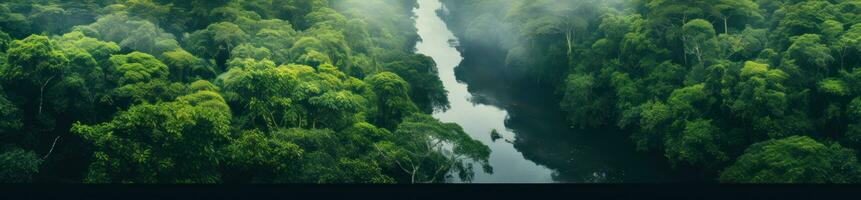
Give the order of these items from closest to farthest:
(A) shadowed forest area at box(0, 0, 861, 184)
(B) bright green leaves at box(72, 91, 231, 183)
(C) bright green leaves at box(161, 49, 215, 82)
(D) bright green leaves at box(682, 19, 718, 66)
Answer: (B) bright green leaves at box(72, 91, 231, 183) → (A) shadowed forest area at box(0, 0, 861, 184) → (C) bright green leaves at box(161, 49, 215, 82) → (D) bright green leaves at box(682, 19, 718, 66)

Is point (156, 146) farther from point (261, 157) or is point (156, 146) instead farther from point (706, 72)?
point (706, 72)

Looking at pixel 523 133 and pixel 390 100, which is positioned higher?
pixel 390 100

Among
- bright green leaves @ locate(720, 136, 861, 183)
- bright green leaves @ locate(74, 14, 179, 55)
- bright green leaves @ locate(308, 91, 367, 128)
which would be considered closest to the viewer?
bright green leaves @ locate(720, 136, 861, 183)

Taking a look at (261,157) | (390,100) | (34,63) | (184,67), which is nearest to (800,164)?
(390,100)

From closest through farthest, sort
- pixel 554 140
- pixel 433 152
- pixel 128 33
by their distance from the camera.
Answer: pixel 433 152 → pixel 554 140 → pixel 128 33

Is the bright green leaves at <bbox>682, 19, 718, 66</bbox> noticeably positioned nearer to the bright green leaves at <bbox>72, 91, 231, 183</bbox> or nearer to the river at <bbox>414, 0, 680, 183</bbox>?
the river at <bbox>414, 0, 680, 183</bbox>

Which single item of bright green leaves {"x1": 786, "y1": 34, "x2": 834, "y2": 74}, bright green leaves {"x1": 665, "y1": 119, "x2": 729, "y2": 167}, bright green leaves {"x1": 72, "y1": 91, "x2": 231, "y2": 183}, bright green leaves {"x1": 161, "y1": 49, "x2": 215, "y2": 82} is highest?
bright green leaves {"x1": 786, "y1": 34, "x2": 834, "y2": 74}

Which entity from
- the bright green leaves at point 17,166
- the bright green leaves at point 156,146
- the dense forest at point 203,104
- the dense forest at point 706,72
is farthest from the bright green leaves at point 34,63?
the dense forest at point 706,72

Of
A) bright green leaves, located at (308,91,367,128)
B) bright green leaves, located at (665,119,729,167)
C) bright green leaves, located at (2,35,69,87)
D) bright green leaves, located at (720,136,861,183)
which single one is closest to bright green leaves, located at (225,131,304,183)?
bright green leaves, located at (308,91,367,128)
